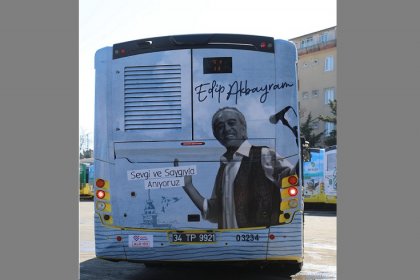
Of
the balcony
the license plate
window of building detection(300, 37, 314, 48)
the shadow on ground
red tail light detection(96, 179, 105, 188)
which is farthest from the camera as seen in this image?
window of building detection(300, 37, 314, 48)

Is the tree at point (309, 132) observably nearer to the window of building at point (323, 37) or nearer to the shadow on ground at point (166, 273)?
the window of building at point (323, 37)

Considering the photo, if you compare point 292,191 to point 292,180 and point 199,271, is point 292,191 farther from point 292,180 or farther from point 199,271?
point 199,271

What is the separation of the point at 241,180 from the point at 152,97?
1537 millimetres

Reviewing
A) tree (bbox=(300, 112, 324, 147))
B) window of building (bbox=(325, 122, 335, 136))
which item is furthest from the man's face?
window of building (bbox=(325, 122, 335, 136))

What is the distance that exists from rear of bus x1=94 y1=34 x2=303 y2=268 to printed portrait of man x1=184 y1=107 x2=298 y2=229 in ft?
0.21

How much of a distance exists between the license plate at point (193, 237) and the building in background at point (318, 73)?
52.7m

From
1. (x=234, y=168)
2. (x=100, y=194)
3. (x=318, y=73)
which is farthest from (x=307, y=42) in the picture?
(x=100, y=194)

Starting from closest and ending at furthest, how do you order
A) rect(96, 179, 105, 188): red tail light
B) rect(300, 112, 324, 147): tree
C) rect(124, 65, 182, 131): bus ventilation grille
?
rect(124, 65, 182, 131): bus ventilation grille → rect(96, 179, 105, 188): red tail light → rect(300, 112, 324, 147): tree

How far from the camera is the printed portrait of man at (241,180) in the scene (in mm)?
7070

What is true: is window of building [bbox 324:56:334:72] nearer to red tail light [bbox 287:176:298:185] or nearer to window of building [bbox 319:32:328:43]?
window of building [bbox 319:32:328:43]

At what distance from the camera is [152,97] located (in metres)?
7.26

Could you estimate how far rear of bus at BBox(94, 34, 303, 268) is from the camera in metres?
7.07

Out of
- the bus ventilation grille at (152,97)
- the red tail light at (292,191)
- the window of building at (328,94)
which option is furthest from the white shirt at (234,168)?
the window of building at (328,94)

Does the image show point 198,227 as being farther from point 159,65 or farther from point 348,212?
point 348,212
